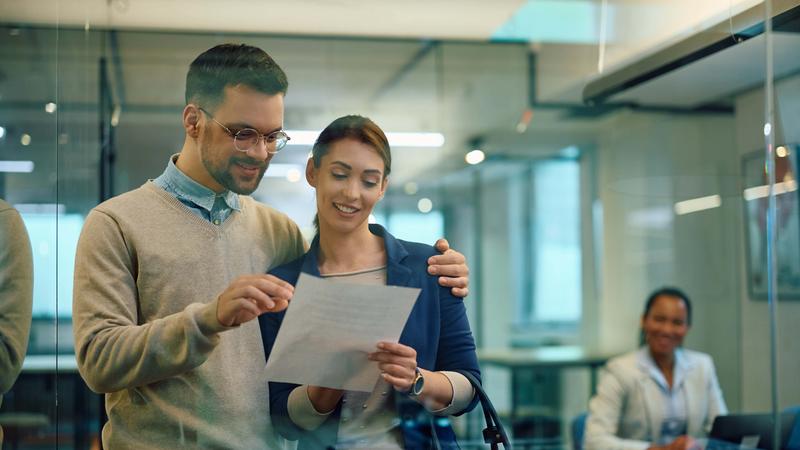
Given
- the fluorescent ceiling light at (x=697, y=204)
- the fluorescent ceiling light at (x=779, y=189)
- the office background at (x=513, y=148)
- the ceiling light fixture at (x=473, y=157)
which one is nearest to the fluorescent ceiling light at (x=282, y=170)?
the office background at (x=513, y=148)

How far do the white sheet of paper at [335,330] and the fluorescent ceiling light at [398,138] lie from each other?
25cm

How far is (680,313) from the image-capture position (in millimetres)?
3469

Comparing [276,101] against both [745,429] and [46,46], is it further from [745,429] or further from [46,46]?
[745,429]

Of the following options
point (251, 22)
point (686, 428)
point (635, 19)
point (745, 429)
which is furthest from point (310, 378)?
point (635, 19)

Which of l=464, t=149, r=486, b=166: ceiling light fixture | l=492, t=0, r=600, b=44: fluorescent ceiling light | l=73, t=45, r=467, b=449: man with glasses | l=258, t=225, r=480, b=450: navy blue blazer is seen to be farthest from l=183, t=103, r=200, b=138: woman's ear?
l=492, t=0, r=600, b=44: fluorescent ceiling light

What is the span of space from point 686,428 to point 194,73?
2.34 m

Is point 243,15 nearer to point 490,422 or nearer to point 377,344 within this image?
point 377,344

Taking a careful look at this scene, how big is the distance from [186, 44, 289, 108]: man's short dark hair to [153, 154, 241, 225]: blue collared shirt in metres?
0.15

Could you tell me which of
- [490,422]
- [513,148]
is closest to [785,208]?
[513,148]

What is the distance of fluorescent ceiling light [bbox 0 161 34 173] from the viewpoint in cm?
198

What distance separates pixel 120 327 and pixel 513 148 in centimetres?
330

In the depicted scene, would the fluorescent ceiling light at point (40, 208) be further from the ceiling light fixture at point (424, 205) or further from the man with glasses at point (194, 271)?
the ceiling light fixture at point (424, 205)

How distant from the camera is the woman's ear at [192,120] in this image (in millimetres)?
1541

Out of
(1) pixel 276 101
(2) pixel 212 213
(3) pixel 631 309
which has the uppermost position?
(1) pixel 276 101
